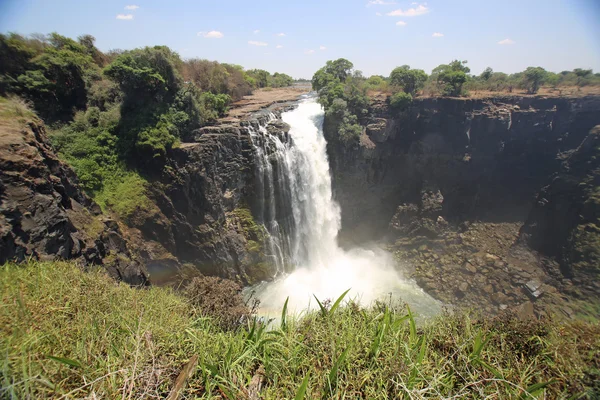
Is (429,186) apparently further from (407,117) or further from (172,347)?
(172,347)

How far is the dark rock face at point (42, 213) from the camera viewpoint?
712cm

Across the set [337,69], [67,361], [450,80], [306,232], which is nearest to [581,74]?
[450,80]

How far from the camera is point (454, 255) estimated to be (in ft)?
72.3

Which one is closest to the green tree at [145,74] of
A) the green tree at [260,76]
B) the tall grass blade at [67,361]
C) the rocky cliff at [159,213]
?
the rocky cliff at [159,213]

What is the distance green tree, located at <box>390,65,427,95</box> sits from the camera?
23.6 meters

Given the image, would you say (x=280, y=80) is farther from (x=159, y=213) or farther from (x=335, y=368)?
(x=335, y=368)

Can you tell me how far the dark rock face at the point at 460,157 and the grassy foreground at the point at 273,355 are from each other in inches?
736

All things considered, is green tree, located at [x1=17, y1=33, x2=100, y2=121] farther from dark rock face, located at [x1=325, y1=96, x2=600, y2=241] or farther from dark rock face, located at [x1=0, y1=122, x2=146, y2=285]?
dark rock face, located at [x1=325, y1=96, x2=600, y2=241]

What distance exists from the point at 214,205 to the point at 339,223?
455 inches

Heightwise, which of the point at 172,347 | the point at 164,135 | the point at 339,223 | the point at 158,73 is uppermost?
the point at 158,73

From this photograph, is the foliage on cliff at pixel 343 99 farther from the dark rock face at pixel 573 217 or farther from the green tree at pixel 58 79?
the dark rock face at pixel 573 217

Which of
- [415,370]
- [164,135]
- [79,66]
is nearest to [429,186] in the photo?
[164,135]

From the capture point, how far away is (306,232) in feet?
66.1

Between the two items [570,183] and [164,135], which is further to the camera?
[570,183]
